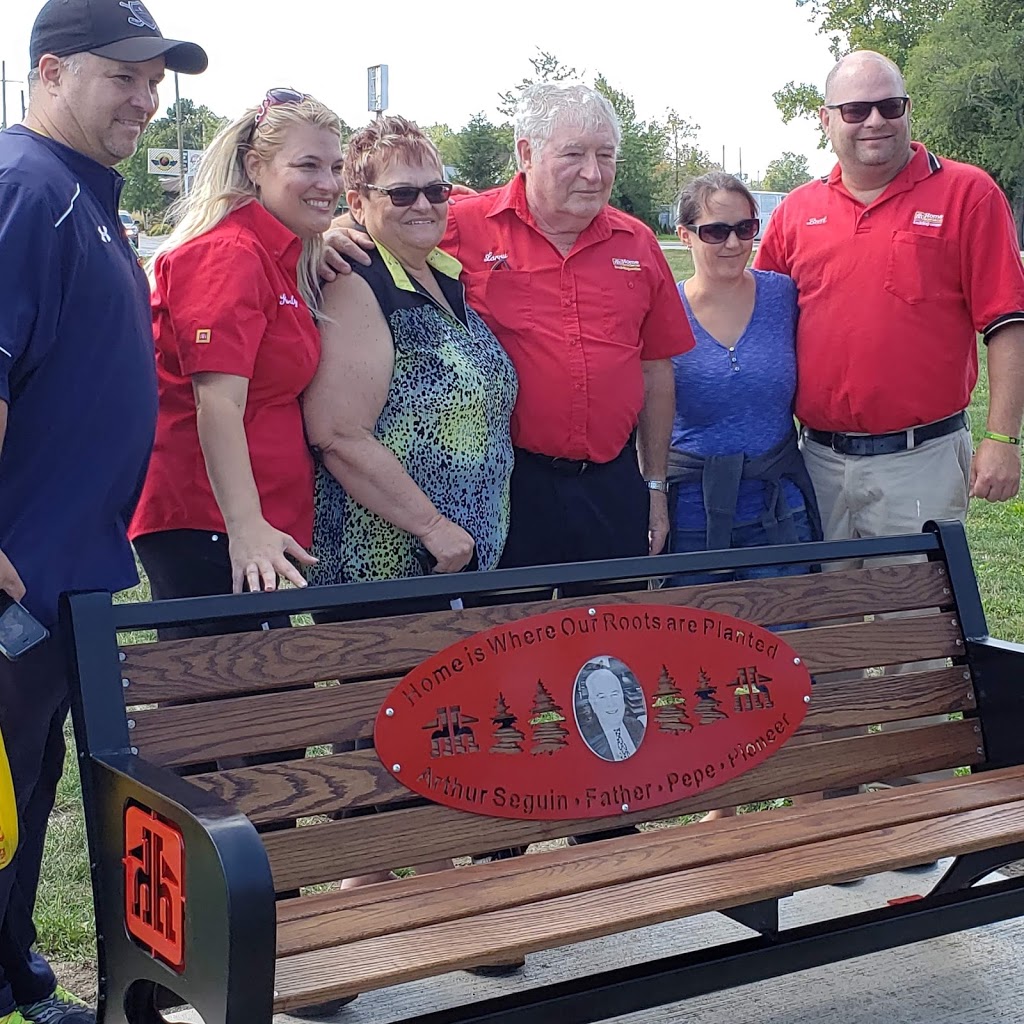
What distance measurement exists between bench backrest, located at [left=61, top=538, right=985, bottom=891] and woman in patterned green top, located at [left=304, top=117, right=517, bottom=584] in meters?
0.49

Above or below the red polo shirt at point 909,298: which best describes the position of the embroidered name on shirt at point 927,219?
above

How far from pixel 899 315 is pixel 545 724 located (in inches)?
66.5

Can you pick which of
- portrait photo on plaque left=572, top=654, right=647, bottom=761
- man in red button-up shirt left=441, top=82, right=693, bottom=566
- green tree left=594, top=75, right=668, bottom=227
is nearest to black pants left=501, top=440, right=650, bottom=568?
man in red button-up shirt left=441, top=82, right=693, bottom=566

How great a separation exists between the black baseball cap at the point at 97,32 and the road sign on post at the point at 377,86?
11806mm

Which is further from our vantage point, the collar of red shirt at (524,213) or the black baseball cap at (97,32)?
the collar of red shirt at (524,213)

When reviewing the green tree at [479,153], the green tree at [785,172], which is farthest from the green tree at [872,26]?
the green tree at [785,172]

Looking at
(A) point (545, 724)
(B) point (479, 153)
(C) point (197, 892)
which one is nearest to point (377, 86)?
(A) point (545, 724)

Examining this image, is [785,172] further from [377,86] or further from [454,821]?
[454,821]

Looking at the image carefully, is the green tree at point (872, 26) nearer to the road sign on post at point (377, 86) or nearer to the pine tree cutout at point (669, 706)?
the road sign on post at point (377, 86)

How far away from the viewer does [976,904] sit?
276cm

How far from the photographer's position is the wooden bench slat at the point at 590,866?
7.43 feet

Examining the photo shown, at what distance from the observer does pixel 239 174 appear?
3.06 m

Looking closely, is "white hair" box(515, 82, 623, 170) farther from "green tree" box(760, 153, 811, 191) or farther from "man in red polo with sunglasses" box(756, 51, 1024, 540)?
"green tree" box(760, 153, 811, 191)

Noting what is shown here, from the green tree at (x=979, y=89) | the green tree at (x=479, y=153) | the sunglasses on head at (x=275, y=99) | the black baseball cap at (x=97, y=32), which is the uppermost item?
the green tree at (x=979, y=89)
